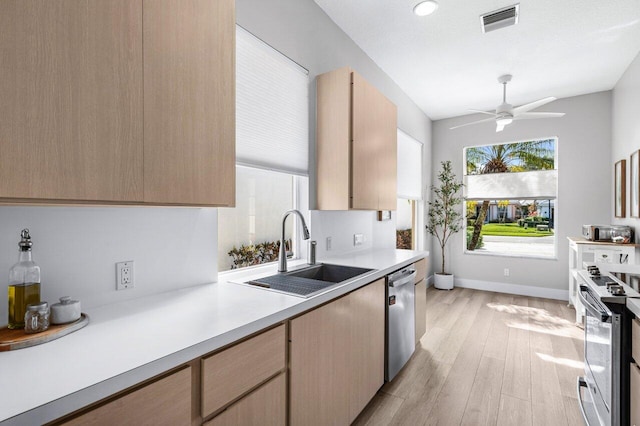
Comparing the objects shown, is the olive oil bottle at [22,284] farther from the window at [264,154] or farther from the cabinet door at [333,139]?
the cabinet door at [333,139]

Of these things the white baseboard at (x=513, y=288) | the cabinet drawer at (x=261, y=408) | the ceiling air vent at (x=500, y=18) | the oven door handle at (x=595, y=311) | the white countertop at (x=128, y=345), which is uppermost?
the ceiling air vent at (x=500, y=18)

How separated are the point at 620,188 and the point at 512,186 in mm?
1360

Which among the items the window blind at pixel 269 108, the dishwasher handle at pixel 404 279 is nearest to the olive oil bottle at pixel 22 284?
the window blind at pixel 269 108

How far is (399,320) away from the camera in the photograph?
2441mm

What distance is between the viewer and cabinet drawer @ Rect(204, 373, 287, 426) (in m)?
1.06

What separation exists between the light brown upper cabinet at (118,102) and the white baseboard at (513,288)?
495 cm

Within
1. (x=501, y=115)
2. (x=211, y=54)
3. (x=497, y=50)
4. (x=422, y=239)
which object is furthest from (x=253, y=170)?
(x=422, y=239)

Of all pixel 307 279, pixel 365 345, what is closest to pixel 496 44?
pixel 307 279

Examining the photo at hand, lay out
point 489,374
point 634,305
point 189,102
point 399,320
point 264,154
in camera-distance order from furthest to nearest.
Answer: point 489,374 < point 399,320 < point 264,154 < point 634,305 < point 189,102

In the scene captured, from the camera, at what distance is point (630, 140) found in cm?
346

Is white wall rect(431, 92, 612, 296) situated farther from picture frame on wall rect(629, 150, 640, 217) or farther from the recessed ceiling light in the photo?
the recessed ceiling light

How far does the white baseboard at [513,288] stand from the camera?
4711mm

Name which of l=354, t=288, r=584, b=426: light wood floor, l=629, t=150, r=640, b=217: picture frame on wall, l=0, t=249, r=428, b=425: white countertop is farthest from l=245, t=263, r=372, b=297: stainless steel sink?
l=629, t=150, r=640, b=217: picture frame on wall

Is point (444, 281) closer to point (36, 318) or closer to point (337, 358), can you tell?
point (337, 358)
